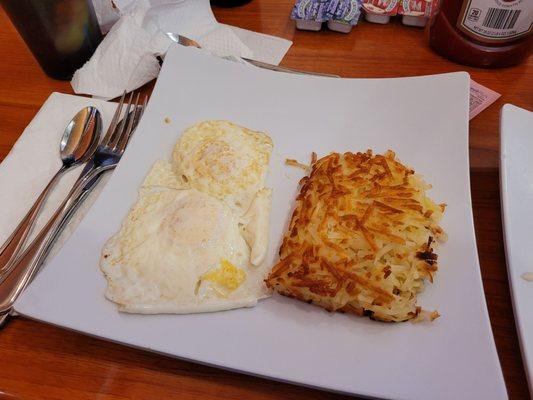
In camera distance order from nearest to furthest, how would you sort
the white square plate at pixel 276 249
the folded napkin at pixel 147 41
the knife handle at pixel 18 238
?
the white square plate at pixel 276 249 → the knife handle at pixel 18 238 → the folded napkin at pixel 147 41

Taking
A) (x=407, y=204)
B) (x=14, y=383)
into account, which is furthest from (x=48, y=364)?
(x=407, y=204)

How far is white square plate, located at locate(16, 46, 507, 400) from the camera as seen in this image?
0.75 meters

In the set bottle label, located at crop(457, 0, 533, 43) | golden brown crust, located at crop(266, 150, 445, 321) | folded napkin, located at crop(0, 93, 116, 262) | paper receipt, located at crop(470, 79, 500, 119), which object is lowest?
paper receipt, located at crop(470, 79, 500, 119)

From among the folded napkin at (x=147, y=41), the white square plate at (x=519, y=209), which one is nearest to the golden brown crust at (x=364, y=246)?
the white square plate at (x=519, y=209)

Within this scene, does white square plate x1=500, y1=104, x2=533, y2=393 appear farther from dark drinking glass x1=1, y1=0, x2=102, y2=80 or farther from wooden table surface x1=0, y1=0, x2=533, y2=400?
dark drinking glass x1=1, y1=0, x2=102, y2=80

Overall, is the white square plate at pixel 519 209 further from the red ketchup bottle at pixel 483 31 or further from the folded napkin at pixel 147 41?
the folded napkin at pixel 147 41

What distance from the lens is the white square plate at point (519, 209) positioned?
793 mm

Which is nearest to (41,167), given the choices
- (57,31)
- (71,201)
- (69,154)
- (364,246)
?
(69,154)

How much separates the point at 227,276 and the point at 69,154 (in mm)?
709

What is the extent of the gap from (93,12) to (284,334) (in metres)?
1.45

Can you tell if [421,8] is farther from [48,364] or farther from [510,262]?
[48,364]

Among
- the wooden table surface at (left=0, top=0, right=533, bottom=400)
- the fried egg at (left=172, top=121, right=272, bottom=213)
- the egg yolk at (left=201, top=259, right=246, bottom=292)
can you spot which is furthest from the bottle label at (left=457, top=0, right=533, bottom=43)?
the egg yolk at (left=201, top=259, right=246, bottom=292)

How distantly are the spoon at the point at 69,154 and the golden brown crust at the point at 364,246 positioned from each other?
2.24 ft

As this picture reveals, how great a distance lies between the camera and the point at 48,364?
861 mm
